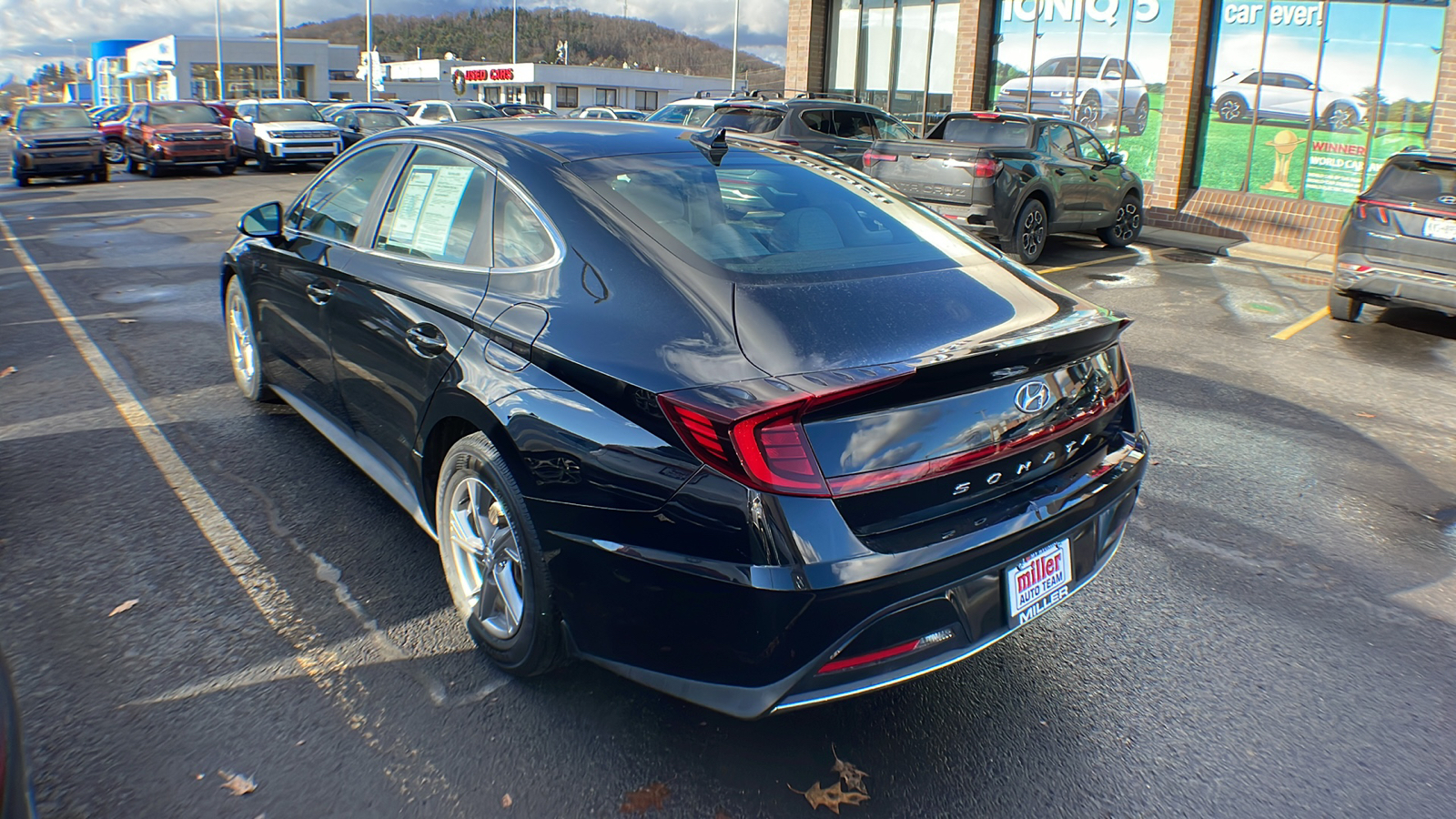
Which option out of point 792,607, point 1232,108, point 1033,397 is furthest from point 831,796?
point 1232,108

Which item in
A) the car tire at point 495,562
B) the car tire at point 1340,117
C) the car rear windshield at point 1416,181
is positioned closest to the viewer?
the car tire at point 495,562

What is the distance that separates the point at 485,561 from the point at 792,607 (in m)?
1.26

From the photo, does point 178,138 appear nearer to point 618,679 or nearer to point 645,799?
point 618,679

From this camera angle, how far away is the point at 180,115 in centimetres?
2506

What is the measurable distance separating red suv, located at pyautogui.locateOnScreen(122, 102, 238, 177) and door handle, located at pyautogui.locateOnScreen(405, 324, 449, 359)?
24.2 metres

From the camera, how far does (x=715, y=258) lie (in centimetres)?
298

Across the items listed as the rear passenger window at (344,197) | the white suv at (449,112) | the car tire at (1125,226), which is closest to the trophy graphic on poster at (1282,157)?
the car tire at (1125,226)

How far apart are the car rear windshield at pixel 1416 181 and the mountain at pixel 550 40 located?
14297 cm

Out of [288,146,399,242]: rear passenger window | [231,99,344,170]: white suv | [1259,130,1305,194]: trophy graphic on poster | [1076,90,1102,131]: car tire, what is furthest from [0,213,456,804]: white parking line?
[231,99,344,170]: white suv

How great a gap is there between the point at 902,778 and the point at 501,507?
137cm

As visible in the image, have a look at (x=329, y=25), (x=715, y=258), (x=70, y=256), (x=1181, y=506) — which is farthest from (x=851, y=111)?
(x=329, y=25)

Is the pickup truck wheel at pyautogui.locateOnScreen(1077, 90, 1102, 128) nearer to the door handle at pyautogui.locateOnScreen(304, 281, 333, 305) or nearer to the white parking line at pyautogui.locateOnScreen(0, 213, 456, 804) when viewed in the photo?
the white parking line at pyautogui.locateOnScreen(0, 213, 456, 804)

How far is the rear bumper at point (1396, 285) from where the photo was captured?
27.5 ft

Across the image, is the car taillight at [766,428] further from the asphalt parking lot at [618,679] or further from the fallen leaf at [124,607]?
the fallen leaf at [124,607]
